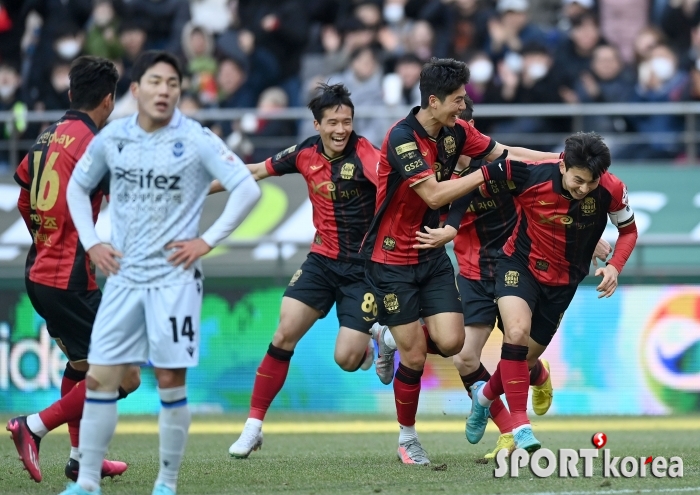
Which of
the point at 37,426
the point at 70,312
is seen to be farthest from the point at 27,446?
the point at 70,312

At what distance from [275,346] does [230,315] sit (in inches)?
161

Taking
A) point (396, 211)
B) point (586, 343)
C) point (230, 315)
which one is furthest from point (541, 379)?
point (230, 315)

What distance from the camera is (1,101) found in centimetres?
1606

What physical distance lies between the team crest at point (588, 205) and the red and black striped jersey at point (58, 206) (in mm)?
3137

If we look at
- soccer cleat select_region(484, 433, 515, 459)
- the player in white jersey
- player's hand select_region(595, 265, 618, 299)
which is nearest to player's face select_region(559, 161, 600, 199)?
player's hand select_region(595, 265, 618, 299)

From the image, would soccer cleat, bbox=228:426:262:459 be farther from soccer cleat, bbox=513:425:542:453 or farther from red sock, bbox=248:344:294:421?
soccer cleat, bbox=513:425:542:453

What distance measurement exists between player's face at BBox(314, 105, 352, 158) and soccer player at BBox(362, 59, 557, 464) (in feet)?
2.08

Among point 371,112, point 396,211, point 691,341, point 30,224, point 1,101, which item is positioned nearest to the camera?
point 30,224

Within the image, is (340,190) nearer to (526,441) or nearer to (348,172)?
(348,172)

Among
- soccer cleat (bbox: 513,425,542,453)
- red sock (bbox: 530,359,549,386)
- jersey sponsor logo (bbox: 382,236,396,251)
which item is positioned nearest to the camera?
soccer cleat (bbox: 513,425,542,453)

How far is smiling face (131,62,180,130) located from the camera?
6.35 metres

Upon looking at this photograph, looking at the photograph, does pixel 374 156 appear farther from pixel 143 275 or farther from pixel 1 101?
pixel 1 101

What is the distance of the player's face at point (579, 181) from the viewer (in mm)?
7836

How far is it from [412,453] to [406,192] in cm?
181
